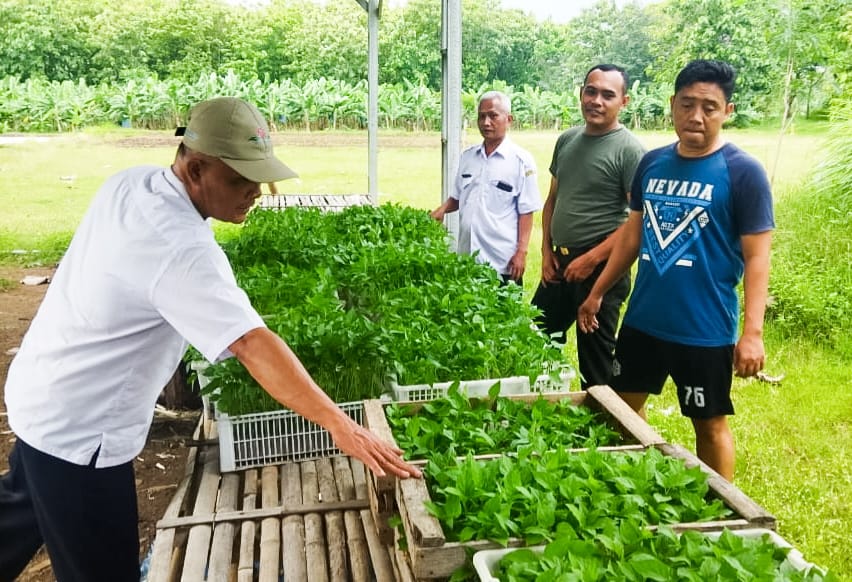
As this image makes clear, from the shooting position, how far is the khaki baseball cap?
6.40 ft

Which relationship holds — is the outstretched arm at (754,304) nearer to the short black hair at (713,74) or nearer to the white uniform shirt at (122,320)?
the short black hair at (713,74)

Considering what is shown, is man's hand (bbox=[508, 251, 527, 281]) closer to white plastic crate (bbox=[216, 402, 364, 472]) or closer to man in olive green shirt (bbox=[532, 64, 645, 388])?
man in olive green shirt (bbox=[532, 64, 645, 388])

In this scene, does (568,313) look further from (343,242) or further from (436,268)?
(343,242)

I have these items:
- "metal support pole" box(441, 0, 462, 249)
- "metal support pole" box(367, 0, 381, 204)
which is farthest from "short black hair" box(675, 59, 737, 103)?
"metal support pole" box(367, 0, 381, 204)

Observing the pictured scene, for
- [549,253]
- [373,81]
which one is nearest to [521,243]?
[549,253]

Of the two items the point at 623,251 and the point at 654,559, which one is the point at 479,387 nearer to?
the point at 623,251

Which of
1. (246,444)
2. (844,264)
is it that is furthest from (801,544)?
(844,264)

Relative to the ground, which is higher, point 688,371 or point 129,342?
point 129,342

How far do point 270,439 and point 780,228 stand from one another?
23.2 feet

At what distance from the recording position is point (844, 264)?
7.40m

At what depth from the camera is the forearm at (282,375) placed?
1940 millimetres

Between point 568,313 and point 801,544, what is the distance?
66.5 inches

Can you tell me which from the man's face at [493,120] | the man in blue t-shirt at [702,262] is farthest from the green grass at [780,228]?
the man's face at [493,120]

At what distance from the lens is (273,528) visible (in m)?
2.80
